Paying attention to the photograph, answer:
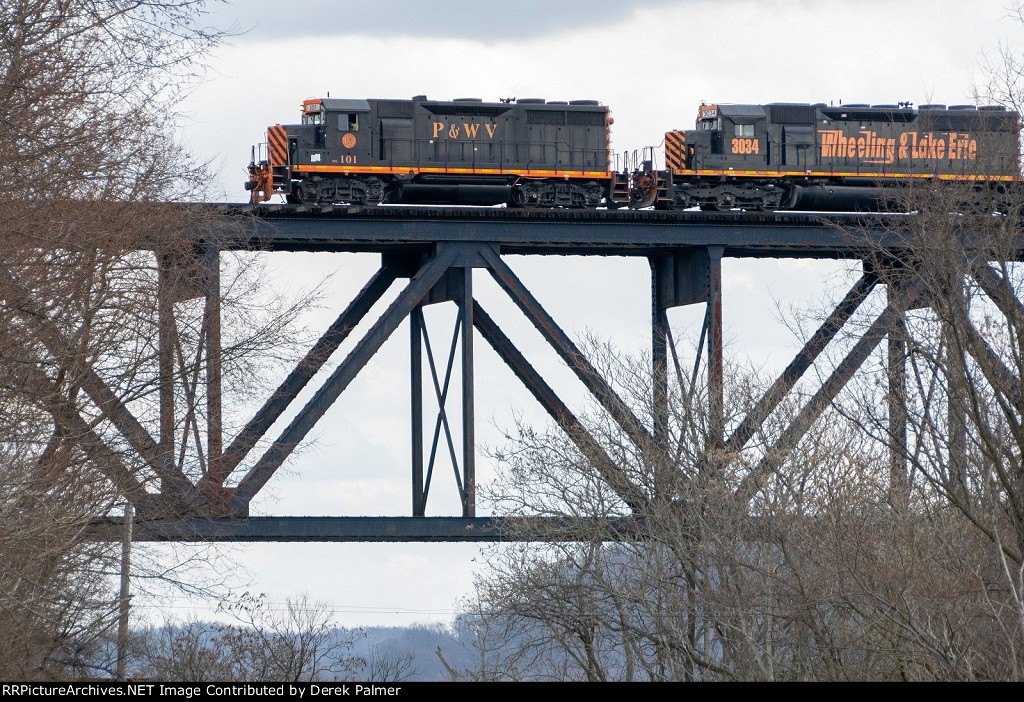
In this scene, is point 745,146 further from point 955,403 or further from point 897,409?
point 955,403

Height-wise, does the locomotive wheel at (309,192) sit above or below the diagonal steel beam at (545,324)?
above

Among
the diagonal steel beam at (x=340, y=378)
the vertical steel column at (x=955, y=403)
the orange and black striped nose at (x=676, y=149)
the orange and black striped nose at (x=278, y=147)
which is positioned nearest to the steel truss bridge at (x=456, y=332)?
the diagonal steel beam at (x=340, y=378)

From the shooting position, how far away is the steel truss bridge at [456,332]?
25.2 metres

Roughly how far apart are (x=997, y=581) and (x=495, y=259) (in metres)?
10.7

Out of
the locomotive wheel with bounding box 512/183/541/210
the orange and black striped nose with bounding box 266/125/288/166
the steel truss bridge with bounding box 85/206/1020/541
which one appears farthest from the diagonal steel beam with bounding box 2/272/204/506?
the locomotive wheel with bounding box 512/183/541/210

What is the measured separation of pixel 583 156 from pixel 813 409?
11.9m

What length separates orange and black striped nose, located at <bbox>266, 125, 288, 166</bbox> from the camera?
115 ft

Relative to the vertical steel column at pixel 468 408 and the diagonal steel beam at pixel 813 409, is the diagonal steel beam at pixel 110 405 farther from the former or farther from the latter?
the diagonal steel beam at pixel 813 409

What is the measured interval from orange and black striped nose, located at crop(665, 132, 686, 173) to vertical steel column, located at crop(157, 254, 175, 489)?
665 inches

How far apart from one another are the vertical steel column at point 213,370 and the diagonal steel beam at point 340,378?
576 mm

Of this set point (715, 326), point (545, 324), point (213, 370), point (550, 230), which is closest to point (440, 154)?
point (550, 230)

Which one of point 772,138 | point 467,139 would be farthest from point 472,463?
point 772,138

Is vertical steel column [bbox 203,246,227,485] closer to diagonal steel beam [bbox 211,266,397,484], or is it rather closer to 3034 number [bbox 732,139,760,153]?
diagonal steel beam [bbox 211,266,397,484]

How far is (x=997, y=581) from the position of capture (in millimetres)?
20438
